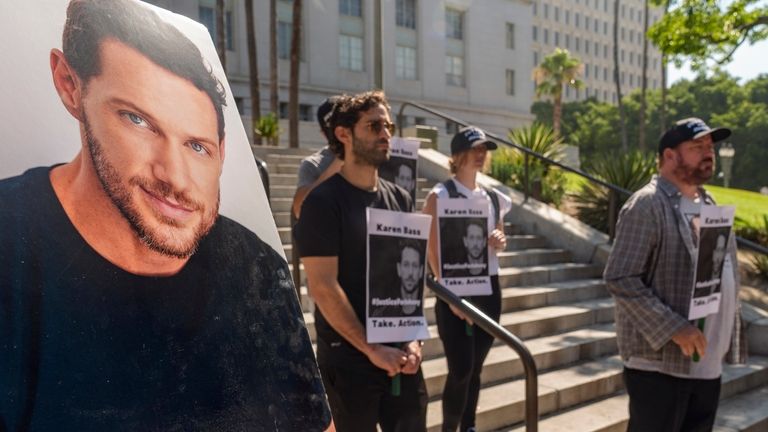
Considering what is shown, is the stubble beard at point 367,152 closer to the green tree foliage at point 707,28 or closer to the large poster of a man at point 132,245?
the large poster of a man at point 132,245

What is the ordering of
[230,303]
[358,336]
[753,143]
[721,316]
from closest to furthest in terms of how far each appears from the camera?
[230,303]
[358,336]
[721,316]
[753,143]

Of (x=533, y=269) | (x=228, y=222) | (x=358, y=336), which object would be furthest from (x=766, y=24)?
(x=228, y=222)

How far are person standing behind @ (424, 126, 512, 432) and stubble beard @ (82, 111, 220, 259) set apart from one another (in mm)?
2322

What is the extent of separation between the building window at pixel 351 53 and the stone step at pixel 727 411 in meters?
27.9

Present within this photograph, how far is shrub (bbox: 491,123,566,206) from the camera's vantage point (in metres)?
11.2

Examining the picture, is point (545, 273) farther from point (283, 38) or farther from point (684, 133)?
point (283, 38)

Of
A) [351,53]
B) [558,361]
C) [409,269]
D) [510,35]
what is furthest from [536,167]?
[510,35]

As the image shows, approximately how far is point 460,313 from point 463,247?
1.47 ft

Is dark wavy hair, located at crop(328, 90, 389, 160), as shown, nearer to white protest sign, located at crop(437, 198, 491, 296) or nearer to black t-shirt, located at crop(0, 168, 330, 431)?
white protest sign, located at crop(437, 198, 491, 296)

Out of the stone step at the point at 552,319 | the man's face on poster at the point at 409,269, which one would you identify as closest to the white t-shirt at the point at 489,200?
the man's face on poster at the point at 409,269

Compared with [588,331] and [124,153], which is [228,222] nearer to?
[124,153]

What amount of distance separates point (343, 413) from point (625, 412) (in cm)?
339

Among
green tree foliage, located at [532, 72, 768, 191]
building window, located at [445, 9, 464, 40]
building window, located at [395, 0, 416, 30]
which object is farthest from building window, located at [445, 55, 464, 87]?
green tree foliage, located at [532, 72, 768, 191]

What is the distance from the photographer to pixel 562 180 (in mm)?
11812
